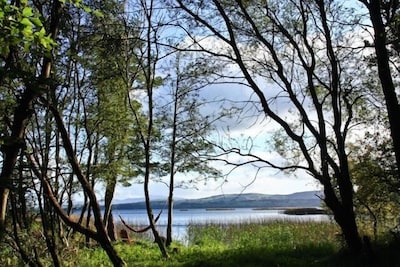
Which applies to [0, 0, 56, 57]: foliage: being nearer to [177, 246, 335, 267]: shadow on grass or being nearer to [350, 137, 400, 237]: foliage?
[177, 246, 335, 267]: shadow on grass

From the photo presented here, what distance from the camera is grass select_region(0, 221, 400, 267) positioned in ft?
26.1

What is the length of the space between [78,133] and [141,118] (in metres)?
3.36

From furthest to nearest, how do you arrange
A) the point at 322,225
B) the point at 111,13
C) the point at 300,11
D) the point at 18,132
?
1. the point at 322,225
2. the point at 111,13
3. the point at 300,11
4. the point at 18,132

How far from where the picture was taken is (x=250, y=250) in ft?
32.9

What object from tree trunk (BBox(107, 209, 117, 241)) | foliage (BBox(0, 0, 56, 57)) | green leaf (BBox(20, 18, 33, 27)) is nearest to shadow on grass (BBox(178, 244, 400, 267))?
tree trunk (BBox(107, 209, 117, 241))

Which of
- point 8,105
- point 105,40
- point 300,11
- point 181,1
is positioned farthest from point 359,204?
point 8,105

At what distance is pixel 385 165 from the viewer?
8836 mm

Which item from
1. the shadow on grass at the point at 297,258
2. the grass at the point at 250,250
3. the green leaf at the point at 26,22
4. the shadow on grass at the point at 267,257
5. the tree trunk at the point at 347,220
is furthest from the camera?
the shadow on grass at the point at 267,257

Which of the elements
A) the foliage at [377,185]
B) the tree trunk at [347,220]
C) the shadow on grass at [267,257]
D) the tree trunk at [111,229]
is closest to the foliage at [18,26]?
the tree trunk at [347,220]

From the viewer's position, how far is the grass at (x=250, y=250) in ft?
26.1

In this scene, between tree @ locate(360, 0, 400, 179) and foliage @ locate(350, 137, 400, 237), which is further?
foliage @ locate(350, 137, 400, 237)

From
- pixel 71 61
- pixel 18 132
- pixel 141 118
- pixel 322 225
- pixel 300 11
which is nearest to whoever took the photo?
pixel 18 132

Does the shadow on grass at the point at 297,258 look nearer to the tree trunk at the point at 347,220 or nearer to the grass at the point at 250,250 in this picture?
the grass at the point at 250,250

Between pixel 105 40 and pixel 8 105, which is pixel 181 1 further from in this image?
pixel 8 105
